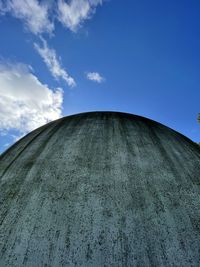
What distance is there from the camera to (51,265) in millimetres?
3451

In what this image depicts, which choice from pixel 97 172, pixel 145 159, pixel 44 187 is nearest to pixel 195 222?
pixel 145 159

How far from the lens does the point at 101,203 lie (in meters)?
4.25

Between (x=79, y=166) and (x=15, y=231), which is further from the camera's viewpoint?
(x=79, y=166)

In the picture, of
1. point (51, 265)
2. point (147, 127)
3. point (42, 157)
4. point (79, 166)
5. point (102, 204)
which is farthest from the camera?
point (147, 127)

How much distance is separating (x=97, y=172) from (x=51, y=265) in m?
2.10

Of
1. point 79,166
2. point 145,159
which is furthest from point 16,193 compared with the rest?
point 145,159

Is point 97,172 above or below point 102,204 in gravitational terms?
above

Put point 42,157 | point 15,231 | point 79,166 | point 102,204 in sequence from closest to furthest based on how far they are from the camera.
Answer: point 15,231 < point 102,204 < point 79,166 < point 42,157

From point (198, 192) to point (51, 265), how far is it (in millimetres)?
3467

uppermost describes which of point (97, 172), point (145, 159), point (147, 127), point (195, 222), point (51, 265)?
point (147, 127)

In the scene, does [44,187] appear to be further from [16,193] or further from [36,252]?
[36,252]

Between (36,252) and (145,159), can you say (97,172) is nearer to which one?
(145,159)

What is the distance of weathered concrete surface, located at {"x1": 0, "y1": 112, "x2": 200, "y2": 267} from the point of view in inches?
142

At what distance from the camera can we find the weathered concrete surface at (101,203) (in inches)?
142
